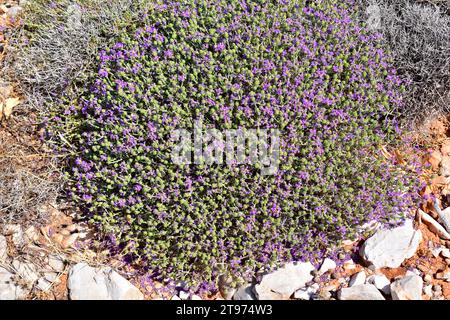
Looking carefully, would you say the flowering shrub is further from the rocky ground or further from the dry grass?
the dry grass

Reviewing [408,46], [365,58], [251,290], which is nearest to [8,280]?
[251,290]

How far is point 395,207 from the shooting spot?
127 inches

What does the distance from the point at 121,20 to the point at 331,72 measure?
5.17ft

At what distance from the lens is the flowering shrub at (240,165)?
3043mm

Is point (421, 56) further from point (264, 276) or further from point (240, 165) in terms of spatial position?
point (264, 276)

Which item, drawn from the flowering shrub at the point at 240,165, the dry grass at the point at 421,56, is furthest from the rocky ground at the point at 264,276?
the dry grass at the point at 421,56

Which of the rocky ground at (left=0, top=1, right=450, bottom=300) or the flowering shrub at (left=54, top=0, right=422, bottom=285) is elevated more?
the flowering shrub at (left=54, top=0, right=422, bottom=285)

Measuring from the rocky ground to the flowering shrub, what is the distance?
124mm

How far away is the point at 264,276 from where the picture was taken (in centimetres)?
307

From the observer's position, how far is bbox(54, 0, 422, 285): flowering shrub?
3.04m

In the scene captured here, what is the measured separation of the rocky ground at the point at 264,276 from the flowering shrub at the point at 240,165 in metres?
0.12

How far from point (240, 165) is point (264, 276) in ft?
2.30

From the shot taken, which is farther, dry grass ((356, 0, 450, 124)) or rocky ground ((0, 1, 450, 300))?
dry grass ((356, 0, 450, 124))

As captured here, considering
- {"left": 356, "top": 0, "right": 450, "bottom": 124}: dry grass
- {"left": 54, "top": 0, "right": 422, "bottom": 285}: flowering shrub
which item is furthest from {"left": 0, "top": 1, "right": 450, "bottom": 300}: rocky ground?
{"left": 356, "top": 0, "right": 450, "bottom": 124}: dry grass
